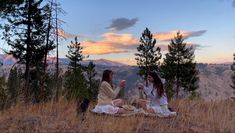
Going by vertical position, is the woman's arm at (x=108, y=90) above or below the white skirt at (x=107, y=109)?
above

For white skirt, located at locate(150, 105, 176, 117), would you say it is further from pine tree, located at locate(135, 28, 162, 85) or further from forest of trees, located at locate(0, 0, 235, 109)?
pine tree, located at locate(135, 28, 162, 85)

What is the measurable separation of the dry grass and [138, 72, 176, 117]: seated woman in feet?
1.47

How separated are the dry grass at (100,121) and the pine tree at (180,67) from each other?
38753 mm

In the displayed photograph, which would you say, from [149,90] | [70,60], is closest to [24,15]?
[149,90]

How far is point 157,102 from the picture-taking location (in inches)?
443

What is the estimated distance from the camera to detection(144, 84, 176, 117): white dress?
10.9 metres

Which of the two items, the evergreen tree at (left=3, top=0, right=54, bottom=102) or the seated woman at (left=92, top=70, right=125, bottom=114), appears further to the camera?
the evergreen tree at (left=3, top=0, right=54, bottom=102)

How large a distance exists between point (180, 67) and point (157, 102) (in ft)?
135

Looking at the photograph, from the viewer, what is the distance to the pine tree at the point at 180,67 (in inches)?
2012

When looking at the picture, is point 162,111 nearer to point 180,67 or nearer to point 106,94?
point 106,94

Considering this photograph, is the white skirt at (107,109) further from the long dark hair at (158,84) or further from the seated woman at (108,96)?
the long dark hair at (158,84)

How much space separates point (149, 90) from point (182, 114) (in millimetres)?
1254

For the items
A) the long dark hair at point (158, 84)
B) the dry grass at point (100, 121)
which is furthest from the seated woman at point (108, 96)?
the long dark hair at point (158, 84)

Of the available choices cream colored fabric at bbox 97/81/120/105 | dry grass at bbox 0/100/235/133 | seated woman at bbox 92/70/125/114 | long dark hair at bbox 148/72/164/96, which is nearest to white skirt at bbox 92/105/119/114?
Result: seated woman at bbox 92/70/125/114
